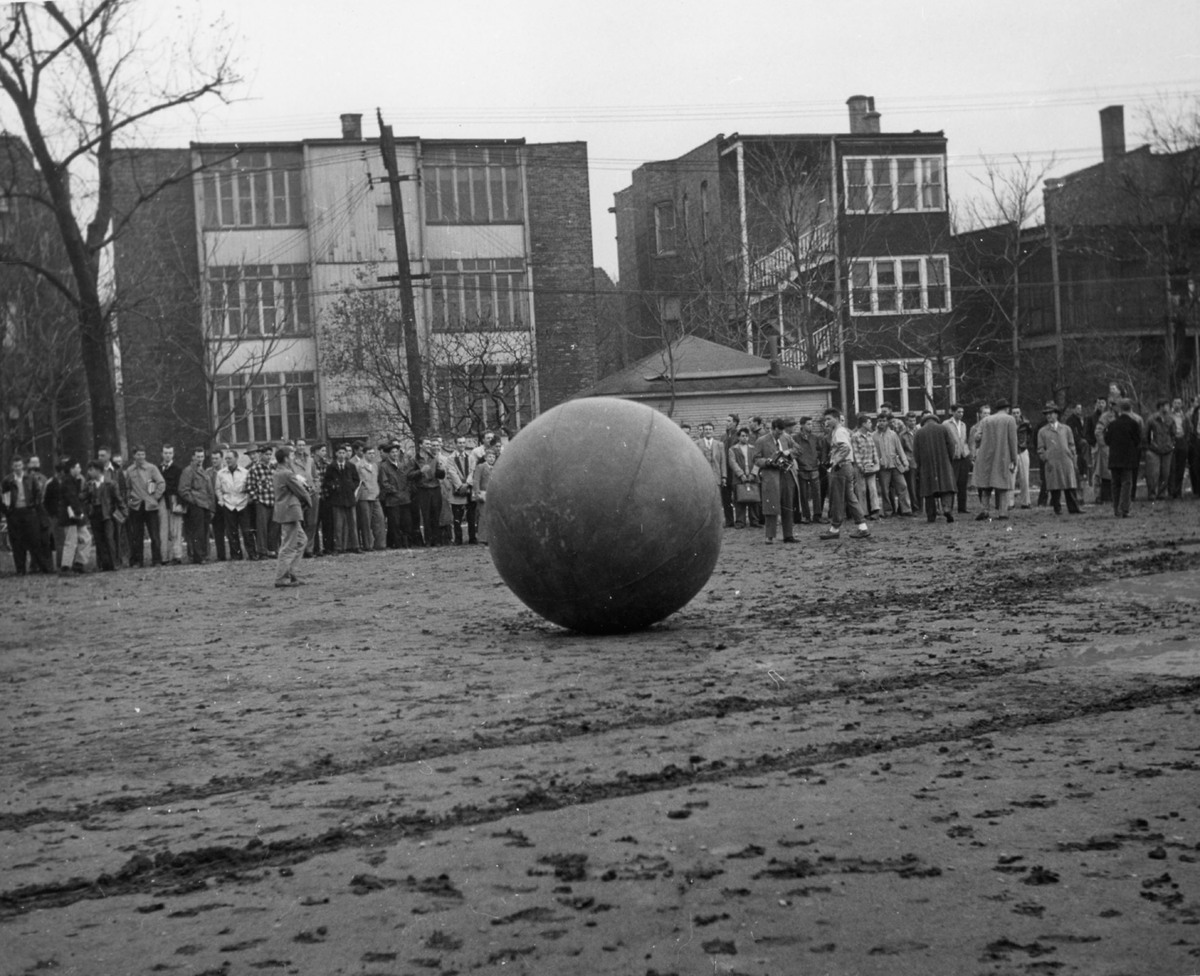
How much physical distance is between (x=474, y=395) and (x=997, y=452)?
70.3 feet

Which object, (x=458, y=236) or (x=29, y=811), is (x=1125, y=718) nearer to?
(x=29, y=811)

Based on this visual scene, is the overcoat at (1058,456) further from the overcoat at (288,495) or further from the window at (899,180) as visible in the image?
the window at (899,180)

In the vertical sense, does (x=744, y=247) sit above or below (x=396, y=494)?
above

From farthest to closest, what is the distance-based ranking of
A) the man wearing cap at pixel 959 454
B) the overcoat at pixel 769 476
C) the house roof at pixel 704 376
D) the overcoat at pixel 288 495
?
1. the house roof at pixel 704 376
2. the man wearing cap at pixel 959 454
3. the overcoat at pixel 769 476
4. the overcoat at pixel 288 495

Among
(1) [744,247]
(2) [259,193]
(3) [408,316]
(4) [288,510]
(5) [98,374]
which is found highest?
(2) [259,193]

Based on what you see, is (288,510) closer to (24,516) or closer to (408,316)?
(24,516)

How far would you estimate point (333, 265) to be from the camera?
5719 centimetres

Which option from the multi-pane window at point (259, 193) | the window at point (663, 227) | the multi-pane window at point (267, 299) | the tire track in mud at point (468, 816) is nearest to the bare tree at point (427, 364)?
the multi-pane window at point (267, 299)

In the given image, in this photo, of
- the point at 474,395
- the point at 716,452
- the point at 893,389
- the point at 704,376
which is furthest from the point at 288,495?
the point at 893,389

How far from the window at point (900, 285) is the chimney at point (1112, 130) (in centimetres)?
1373

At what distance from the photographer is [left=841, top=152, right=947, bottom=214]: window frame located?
5734 cm

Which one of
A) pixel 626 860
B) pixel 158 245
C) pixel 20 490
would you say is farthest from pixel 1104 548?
pixel 158 245

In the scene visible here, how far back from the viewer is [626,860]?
5.76m

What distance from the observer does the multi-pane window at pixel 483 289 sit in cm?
5712
